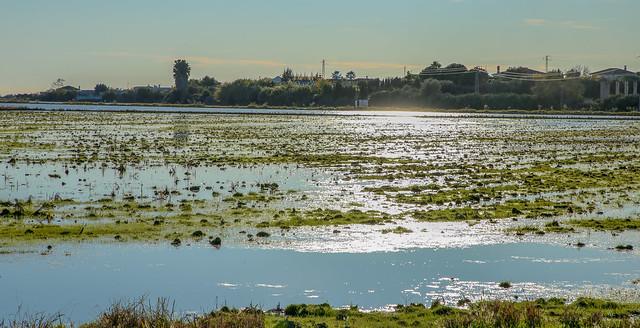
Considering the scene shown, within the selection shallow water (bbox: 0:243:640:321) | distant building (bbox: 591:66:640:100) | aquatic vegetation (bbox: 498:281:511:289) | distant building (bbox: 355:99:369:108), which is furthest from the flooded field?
distant building (bbox: 355:99:369:108)

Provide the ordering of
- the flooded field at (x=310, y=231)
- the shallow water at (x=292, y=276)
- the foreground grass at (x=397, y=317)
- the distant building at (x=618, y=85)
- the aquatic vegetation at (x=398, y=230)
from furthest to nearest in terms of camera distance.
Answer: the distant building at (x=618, y=85), the aquatic vegetation at (x=398, y=230), the flooded field at (x=310, y=231), the shallow water at (x=292, y=276), the foreground grass at (x=397, y=317)

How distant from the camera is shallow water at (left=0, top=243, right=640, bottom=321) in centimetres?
1532

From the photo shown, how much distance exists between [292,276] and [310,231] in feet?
17.2

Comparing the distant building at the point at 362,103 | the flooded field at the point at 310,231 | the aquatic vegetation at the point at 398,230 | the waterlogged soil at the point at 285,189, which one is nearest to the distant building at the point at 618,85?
the distant building at the point at 362,103

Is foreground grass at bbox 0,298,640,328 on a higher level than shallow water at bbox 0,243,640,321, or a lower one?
higher

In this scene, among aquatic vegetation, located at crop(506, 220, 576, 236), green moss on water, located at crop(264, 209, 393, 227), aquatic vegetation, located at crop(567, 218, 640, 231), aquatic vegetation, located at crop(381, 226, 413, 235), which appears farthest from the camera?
green moss on water, located at crop(264, 209, 393, 227)

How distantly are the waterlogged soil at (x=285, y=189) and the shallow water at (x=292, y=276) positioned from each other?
2071 millimetres

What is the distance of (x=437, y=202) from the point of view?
2764 centimetres

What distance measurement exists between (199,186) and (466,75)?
560 ft

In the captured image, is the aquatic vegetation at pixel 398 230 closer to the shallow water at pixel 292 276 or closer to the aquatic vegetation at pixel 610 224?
the shallow water at pixel 292 276

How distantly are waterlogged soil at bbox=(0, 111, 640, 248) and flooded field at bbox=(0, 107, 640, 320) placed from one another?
10 cm

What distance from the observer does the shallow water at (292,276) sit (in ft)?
50.3

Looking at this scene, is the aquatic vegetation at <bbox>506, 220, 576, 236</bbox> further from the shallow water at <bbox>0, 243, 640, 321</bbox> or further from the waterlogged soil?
the shallow water at <bbox>0, 243, 640, 321</bbox>

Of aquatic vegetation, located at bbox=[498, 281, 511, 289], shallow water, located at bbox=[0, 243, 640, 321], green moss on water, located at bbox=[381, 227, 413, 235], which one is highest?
green moss on water, located at bbox=[381, 227, 413, 235]
